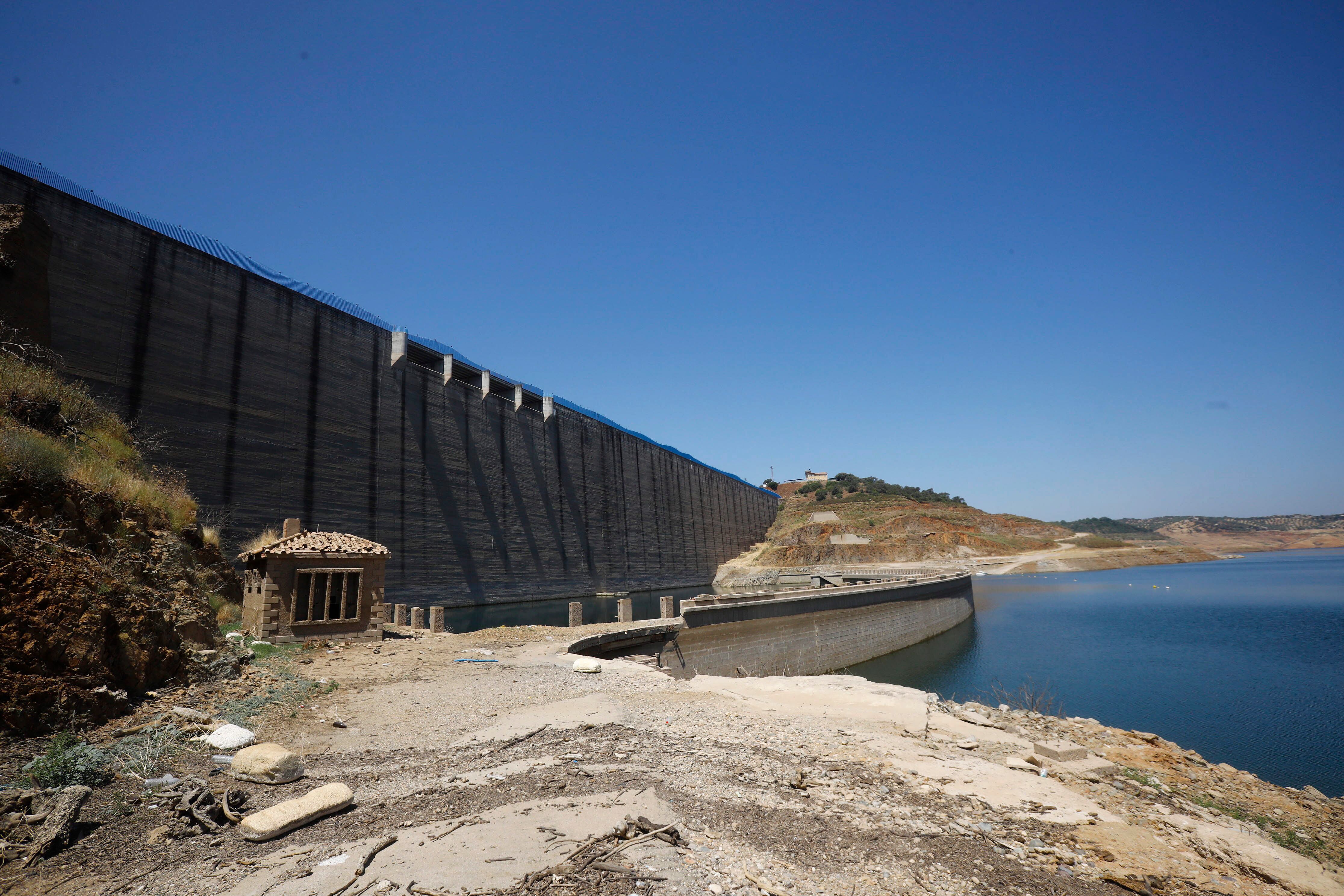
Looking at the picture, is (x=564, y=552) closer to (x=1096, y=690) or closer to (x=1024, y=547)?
(x=1096, y=690)

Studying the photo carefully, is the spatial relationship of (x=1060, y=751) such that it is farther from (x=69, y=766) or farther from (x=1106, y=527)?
(x=1106, y=527)

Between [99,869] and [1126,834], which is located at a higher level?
[99,869]

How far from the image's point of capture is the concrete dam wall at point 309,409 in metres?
22.6

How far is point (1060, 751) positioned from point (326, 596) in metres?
16.2

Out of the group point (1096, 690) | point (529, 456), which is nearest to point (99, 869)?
point (1096, 690)

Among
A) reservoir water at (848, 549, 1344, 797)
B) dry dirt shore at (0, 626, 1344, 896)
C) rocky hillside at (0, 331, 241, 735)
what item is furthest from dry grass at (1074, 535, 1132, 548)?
rocky hillside at (0, 331, 241, 735)

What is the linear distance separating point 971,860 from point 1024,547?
107 m

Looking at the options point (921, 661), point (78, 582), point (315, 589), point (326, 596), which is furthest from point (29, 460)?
point (921, 661)

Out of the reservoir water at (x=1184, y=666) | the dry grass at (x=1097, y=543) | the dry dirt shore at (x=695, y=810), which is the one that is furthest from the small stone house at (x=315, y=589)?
the dry grass at (x=1097, y=543)

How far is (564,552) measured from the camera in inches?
1859

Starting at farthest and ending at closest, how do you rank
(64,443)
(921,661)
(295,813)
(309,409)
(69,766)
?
(921,661) < (309,409) < (64,443) < (69,766) < (295,813)

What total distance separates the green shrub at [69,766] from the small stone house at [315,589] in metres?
9.28

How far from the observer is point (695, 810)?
6383 millimetres

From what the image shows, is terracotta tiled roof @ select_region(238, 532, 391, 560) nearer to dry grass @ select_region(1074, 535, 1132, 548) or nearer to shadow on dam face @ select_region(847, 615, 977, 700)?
shadow on dam face @ select_region(847, 615, 977, 700)
